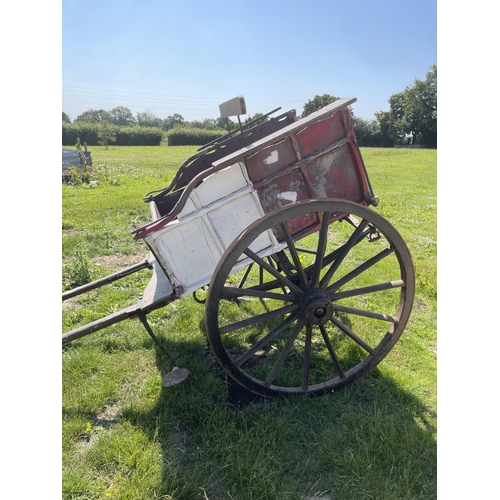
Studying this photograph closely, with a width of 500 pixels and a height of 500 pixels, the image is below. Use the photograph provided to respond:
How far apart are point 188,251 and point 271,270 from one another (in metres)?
0.54

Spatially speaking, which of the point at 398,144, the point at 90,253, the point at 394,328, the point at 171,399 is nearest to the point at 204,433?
the point at 171,399

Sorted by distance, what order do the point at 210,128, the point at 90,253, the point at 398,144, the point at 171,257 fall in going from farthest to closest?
the point at 210,128
the point at 398,144
the point at 90,253
the point at 171,257

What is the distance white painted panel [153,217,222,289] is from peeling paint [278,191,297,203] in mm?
518

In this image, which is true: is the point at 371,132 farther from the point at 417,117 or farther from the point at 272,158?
the point at 272,158

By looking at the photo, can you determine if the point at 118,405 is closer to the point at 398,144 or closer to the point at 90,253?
the point at 90,253

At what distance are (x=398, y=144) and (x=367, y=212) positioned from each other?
45867mm

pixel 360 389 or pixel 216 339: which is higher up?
pixel 216 339

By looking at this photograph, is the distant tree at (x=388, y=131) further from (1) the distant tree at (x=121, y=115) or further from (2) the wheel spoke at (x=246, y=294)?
(1) the distant tree at (x=121, y=115)

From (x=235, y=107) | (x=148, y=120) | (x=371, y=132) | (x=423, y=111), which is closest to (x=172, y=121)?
(x=148, y=120)

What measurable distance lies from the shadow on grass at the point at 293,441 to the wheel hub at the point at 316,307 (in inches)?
25.8

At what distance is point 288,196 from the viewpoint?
2.36 metres

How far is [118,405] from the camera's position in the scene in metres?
2.71

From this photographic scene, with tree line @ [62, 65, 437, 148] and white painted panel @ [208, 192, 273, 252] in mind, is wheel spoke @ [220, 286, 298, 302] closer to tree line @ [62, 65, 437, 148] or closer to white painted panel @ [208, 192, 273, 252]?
white painted panel @ [208, 192, 273, 252]

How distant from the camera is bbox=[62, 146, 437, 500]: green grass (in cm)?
205
